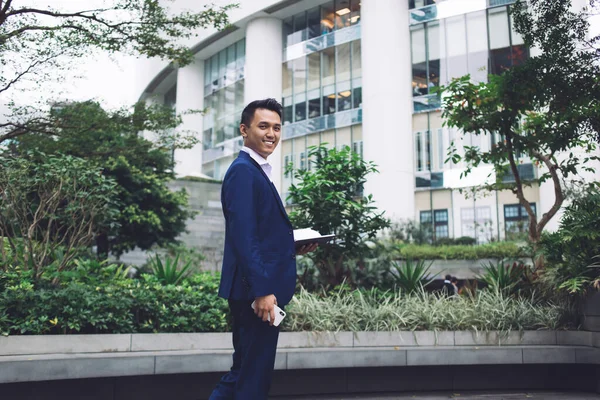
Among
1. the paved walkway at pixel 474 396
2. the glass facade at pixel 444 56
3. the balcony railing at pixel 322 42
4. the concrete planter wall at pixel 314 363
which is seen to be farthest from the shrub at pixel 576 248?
the balcony railing at pixel 322 42

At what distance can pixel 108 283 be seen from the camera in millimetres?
6418

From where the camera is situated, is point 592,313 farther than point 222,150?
No

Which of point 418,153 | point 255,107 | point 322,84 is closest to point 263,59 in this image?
point 322,84

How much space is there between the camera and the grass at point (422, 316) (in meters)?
6.32

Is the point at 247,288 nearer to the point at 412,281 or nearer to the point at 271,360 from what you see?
the point at 271,360

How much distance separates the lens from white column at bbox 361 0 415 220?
24875 millimetres

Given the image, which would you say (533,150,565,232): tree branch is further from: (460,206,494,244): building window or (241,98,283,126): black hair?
(460,206,494,244): building window

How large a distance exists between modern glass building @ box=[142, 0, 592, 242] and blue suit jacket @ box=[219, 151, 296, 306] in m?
19.4

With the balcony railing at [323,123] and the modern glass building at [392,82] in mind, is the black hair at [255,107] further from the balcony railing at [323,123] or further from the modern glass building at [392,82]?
the balcony railing at [323,123]

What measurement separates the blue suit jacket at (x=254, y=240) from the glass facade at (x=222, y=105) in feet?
99.3

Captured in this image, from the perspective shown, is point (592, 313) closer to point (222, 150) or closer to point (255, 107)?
point (255, 107)

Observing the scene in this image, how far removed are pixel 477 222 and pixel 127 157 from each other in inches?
664

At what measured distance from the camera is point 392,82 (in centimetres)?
2562

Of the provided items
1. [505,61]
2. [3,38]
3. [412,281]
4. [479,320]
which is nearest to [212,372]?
[479,320]
